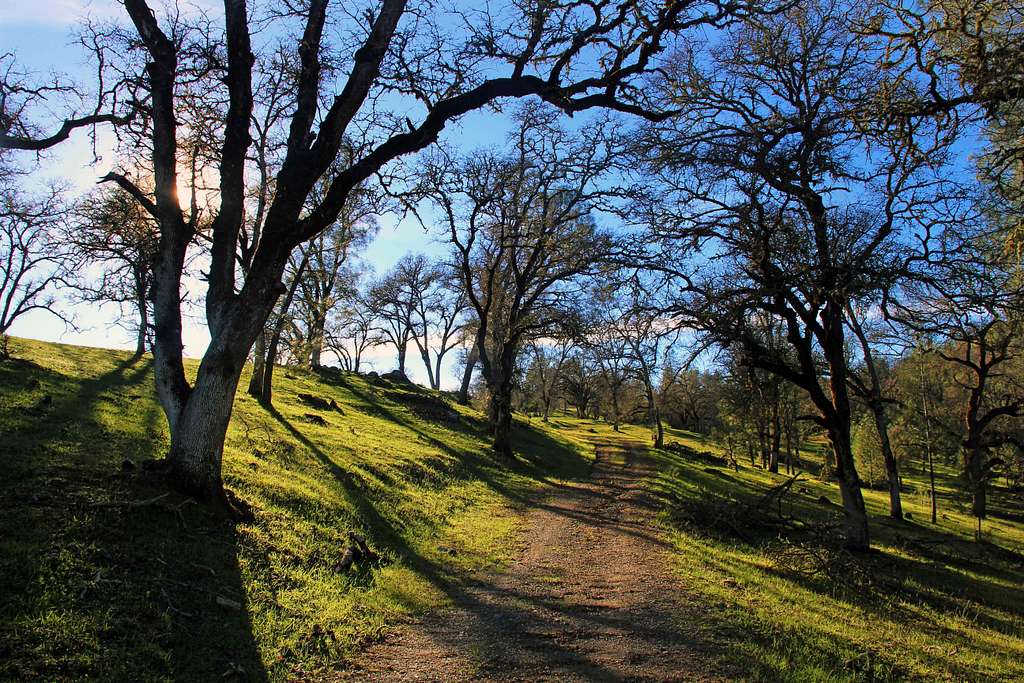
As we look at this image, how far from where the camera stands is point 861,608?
812cm

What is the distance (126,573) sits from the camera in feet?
17.6

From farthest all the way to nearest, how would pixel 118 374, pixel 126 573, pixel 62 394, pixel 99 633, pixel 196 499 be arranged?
1. pixel 118 374
2. pixel 62 394
3. pixel 196 499
4. pixel 126 573
5. pixel 99 633

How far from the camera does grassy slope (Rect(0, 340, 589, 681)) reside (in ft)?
14.8

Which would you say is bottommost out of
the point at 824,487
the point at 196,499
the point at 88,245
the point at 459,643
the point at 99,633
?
the point at 824,487

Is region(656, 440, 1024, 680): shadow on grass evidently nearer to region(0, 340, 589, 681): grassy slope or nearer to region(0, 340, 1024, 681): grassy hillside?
region(0, 340, 1024, 681): grassy hillside

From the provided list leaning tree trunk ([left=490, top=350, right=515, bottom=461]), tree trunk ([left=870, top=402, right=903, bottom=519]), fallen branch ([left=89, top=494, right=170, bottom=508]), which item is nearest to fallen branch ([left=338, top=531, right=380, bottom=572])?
fallen branch ([left=89, top=494, right=170, bottom=508])

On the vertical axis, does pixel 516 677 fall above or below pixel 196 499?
below

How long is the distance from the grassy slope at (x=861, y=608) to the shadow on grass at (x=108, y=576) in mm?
5142

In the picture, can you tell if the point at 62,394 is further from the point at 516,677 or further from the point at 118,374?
the point at 516,677

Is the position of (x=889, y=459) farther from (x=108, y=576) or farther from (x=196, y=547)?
(x=108, y=576)

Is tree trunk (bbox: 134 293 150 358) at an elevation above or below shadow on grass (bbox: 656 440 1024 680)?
above

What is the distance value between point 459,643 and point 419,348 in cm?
5019

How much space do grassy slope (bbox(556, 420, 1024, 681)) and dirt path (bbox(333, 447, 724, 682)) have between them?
0.60m

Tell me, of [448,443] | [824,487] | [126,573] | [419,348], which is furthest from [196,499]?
[419,348]
